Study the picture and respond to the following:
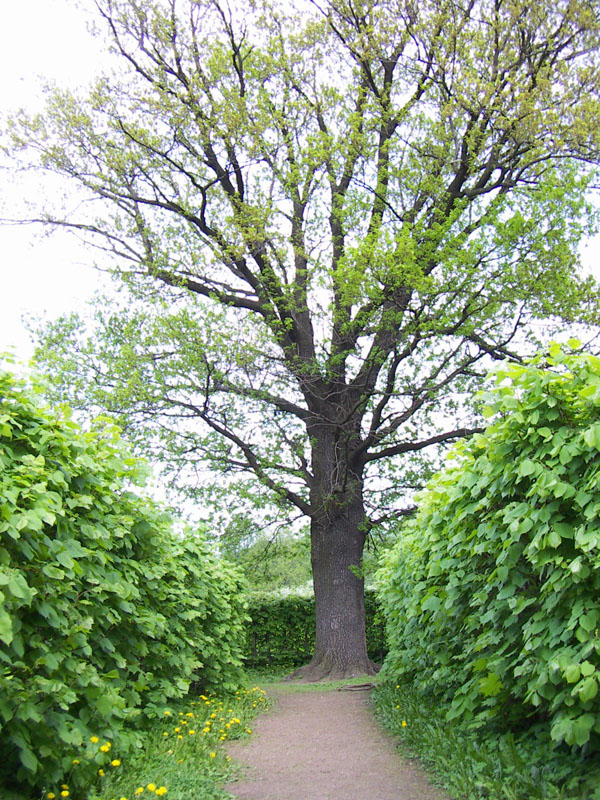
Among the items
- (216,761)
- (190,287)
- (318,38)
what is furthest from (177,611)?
(318,38)

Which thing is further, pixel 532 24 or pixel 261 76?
pixel 261 76

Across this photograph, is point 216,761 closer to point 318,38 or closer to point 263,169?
point 263,169

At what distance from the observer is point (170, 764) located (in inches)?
183

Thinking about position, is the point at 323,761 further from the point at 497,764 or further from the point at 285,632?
the point at 285,632

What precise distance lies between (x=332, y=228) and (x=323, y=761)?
1088 cm

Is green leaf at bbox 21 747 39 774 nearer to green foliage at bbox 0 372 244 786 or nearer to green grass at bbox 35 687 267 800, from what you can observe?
green foliage at bbox 0 372 244 786

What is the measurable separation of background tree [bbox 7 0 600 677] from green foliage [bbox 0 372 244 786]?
6520 mm

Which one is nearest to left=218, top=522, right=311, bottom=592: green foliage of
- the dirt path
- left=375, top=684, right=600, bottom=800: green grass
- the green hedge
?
the green hedge

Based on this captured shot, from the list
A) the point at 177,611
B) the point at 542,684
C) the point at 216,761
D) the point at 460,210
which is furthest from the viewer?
the point at 460,210

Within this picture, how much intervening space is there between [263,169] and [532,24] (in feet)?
18.4

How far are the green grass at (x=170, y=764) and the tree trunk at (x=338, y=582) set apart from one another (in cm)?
573

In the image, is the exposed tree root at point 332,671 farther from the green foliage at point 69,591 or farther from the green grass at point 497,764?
the green foliage at point 69,591

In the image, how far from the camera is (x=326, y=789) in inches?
186

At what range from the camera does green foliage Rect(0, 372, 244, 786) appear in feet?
10.9
